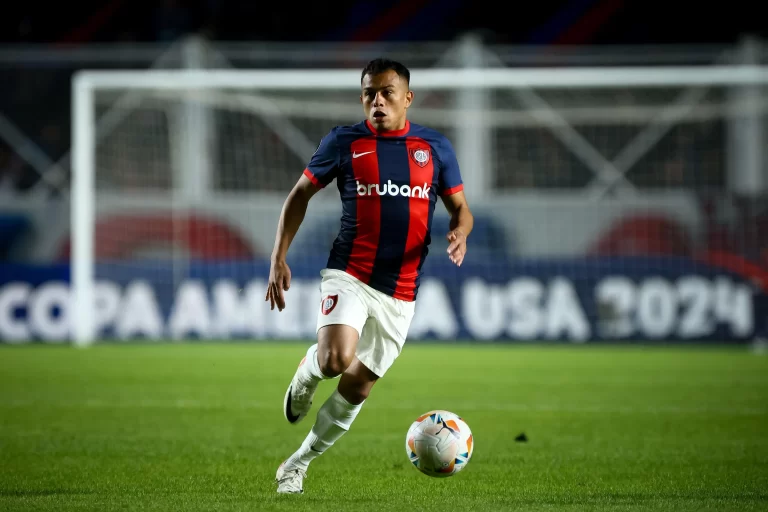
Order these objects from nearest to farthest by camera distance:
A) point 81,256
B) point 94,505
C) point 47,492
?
point 94,505, point 47,492, point 81,256

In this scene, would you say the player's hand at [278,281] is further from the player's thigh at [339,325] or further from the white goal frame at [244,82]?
the white goal frame at [244,82]

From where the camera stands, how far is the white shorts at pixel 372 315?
5.25 m

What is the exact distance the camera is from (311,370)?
528 cm

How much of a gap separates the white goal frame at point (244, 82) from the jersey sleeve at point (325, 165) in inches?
374

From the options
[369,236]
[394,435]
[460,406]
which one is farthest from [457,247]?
[460,406]

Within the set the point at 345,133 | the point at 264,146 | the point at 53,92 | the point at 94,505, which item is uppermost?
the point at 53,92

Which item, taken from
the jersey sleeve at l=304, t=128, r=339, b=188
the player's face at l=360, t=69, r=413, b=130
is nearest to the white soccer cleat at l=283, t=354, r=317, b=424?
the jersey sleeve at l=304, t=128, r=339, b=188

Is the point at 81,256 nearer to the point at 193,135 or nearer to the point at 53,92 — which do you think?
the point at 193,135

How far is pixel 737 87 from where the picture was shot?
17.4m

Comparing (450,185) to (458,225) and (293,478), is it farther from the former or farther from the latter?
(293,478)

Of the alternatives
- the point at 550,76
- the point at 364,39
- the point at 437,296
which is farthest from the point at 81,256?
the point at 364,39

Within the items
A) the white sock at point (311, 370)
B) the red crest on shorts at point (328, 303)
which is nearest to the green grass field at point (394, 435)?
the white sock at point (311, 370)

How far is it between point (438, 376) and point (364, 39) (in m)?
17.4

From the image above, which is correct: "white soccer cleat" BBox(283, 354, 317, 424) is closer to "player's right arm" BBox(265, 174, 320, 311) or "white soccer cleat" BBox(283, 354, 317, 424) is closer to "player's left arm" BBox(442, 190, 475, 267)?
"player's right arm" BBox(265, 174, 320, 311)
